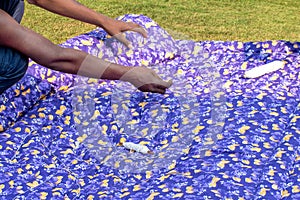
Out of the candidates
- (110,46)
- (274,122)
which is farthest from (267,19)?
(274,122)

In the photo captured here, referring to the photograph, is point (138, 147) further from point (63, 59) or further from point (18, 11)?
point (18, 11)

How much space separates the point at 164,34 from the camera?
5.08 metres

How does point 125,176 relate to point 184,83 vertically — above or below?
below

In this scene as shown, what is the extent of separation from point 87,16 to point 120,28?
0.30 meters

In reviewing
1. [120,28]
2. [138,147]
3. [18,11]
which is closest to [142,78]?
[138,147]

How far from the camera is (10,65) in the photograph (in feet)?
10.5

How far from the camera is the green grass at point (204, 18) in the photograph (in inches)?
257

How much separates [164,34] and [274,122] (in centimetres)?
150

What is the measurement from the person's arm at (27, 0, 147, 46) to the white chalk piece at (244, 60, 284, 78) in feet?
2.87

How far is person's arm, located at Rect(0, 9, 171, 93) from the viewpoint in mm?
3078

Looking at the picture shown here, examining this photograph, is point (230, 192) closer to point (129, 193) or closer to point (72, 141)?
point (129, 193)

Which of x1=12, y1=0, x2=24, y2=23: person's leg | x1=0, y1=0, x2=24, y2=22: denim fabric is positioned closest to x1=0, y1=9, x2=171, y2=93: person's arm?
x1=0, y1=0, x2=24, y2=22: denim fabric

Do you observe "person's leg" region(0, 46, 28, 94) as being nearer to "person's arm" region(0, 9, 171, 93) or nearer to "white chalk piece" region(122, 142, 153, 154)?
"person's arm" region(0, 9, 171, 93)

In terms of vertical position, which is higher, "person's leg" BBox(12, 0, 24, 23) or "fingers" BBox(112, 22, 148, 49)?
"fingers" BBox(112, 22, 148, 49)
